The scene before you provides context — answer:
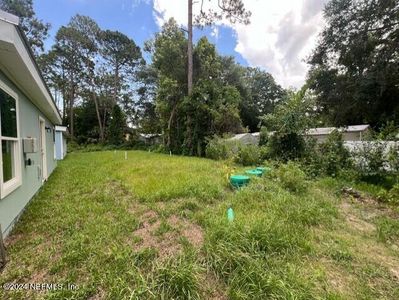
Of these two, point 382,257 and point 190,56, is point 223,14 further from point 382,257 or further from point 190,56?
point 382,257

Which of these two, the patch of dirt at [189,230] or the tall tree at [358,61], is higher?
the tall tree at [358,61]

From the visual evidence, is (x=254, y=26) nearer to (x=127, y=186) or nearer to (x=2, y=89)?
(x=127, y=186)

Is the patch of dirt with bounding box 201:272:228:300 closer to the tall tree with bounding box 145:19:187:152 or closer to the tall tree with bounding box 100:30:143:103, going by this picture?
the tall tree with bounding box 145:19:187:152

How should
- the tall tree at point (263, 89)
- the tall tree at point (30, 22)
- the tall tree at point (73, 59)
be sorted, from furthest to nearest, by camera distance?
the tall tree at point (263, 89), the tall tree at point (73, 59), the tall tree at point (30, 22)

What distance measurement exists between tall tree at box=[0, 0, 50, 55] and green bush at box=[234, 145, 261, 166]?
17.4 metres

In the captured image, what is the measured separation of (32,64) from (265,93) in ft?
122

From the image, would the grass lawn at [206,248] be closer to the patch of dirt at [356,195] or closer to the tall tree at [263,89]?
the patch of dirt at [356,195]

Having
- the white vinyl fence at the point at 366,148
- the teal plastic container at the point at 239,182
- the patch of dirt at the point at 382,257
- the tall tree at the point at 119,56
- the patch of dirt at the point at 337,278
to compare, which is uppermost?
the tall tree at the point at 119,56

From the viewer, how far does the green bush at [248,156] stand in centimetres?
961

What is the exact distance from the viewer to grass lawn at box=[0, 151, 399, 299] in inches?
76.9

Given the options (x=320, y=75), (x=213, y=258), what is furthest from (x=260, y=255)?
(x=320, y=75)

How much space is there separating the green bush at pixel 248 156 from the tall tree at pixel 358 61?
500 centimetres

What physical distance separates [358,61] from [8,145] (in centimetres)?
1776

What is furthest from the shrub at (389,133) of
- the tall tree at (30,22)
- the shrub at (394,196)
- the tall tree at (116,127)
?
the tall tree at (116,127)
